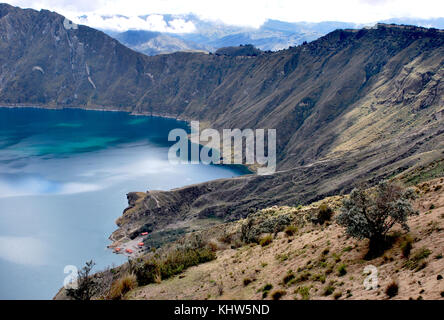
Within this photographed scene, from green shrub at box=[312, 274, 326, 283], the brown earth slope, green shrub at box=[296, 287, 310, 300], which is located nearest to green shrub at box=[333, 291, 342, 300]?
the brown earth slope

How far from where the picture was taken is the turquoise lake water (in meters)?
66.9

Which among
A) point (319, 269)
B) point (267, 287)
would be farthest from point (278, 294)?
point (319, 269)

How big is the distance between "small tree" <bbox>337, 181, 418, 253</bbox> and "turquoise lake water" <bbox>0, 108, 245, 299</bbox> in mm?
50036

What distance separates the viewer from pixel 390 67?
14450 cm

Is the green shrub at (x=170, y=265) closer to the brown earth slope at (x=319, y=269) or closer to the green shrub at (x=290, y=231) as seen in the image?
the brown earth slope at (x=319, y=269)

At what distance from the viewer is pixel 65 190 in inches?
4208

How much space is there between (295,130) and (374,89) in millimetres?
32534

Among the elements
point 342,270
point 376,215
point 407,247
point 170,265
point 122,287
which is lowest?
point 122,287

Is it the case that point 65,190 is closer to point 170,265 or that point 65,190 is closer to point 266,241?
point 170,265

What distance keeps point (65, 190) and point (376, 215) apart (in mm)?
100333

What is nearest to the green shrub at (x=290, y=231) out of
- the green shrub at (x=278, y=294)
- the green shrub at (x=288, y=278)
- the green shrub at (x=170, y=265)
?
the green shrub at (x=170, y=265)

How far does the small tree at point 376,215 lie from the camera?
20922mm
